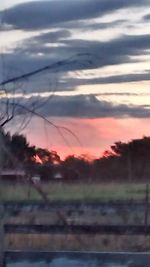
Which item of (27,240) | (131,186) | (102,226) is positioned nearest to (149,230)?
(102,226)

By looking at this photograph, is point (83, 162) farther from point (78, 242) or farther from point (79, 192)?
point (78, 242)

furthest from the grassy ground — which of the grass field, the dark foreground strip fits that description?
the grass field

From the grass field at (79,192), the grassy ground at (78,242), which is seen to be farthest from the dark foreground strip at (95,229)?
the grass field at (79,192)

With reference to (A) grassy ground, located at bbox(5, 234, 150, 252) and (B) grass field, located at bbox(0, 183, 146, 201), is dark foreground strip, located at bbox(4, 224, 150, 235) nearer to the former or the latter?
(A) grassy ground, located at bbox(5, 234, 150, 252)

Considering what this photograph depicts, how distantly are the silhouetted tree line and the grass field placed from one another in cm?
14

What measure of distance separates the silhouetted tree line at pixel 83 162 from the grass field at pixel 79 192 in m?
0.14

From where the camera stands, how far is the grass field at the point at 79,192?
10812 mm

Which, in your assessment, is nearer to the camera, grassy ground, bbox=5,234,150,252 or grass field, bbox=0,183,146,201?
grassy ground, bbox=5,234,150,252

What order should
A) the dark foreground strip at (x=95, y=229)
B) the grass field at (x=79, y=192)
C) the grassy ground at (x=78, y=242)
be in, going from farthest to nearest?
the grass field at (x=79, y=192) < the grassy ground at (x=78, y=242) < the dark foreground strip at (x=95, y=229)

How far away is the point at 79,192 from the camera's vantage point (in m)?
11.2

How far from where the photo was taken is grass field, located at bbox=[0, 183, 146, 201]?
10.8m

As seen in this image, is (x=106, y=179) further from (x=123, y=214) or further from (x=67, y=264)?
(x=67, y=264)

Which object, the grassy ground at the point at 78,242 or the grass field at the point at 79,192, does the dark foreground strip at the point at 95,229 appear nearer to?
the grassy ground at the point at 78,242

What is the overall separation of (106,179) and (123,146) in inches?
33.8
